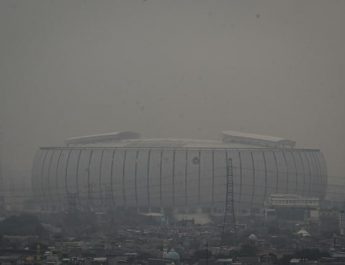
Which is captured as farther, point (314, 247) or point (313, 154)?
point (313, 154)

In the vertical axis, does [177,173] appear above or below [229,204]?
above

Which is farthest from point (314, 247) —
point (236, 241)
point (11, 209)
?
point (11, 209)

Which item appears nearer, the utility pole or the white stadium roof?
the utility pole

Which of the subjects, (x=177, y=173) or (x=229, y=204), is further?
(x=177, y=173)

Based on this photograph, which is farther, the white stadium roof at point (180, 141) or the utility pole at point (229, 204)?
the white stadium roof at point (180, 141)

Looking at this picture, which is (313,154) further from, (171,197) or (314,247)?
(314,247)

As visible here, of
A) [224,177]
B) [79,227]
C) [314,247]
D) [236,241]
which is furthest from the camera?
[224,177]

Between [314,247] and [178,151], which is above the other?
[178,151]

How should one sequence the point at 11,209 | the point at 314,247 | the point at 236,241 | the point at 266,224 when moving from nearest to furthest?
1. the point at 314,247
2. the point at 236,241
3. the point at 266,224
4. the point at 11,209
